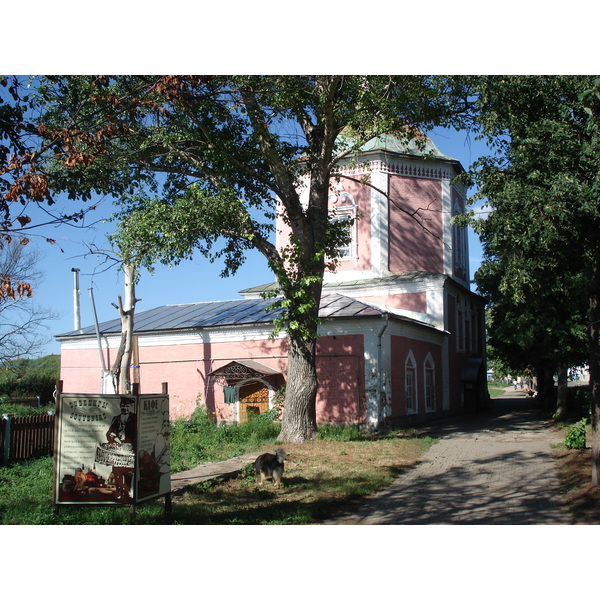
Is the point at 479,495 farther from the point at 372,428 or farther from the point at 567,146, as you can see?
the point at 372,428

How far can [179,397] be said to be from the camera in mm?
20781

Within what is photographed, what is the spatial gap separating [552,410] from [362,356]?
11.4m

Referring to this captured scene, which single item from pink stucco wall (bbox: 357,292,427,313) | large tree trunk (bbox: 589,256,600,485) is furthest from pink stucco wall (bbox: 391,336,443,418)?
large tree trunk (bbox: 589,256,600,485)

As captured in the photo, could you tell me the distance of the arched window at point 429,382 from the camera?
22.2m

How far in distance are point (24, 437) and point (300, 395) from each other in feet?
19.8

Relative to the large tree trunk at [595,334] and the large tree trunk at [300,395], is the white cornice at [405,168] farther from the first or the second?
the large tree trunk at [595,334]

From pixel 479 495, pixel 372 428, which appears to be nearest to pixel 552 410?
pixel 372 428

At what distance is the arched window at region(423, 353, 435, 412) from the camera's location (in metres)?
22.2

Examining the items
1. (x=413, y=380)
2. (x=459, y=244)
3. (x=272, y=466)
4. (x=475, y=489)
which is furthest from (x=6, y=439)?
(x=459, y=244)

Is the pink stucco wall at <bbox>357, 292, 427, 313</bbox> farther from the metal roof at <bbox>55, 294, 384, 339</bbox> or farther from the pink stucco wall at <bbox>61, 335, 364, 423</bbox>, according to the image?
the pink stucco wall at <bbox>61, 335, 364, 423</bbox>

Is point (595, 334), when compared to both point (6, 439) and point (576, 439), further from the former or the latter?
point (6, 439)

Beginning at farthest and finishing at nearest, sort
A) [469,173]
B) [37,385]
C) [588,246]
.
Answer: [37,385] < [469,173] < [588,246]

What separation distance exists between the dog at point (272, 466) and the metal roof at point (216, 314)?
8534 mm

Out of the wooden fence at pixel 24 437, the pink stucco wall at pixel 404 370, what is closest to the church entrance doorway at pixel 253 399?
the pink stucco wall at pixel 404 370
